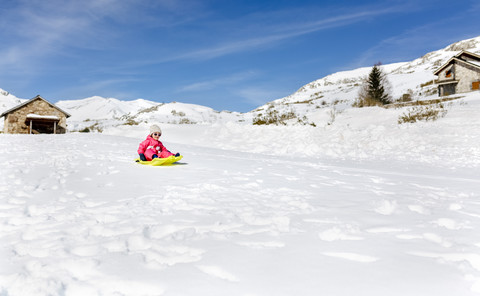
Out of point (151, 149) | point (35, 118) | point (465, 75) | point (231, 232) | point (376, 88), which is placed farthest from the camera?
point (465, 75)

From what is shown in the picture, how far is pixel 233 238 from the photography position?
2.89 m

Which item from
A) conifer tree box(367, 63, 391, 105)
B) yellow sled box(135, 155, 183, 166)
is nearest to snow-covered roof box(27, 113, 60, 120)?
yellow sled box(135, 155, 183, 166)

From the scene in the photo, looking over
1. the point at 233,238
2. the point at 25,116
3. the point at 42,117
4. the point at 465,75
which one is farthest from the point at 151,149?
the point at 465,75

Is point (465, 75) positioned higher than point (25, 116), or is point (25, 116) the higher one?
point (465, 75)

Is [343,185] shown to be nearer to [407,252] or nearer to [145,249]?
[407,252]

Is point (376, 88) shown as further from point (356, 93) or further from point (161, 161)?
point (161, 161)

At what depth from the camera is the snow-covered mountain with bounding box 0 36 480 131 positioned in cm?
2979

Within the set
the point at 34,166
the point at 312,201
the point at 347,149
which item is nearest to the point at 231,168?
the point at 312,201

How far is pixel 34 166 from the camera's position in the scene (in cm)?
639

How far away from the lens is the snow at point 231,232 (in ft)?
6.86

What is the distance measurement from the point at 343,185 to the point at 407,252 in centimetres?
296

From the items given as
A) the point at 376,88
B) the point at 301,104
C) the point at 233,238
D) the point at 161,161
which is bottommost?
the point at 233,238

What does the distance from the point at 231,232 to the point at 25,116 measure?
33.3 meters

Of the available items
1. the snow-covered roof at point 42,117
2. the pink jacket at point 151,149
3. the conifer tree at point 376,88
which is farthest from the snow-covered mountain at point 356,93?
the snow-covered roof at point 42,117
